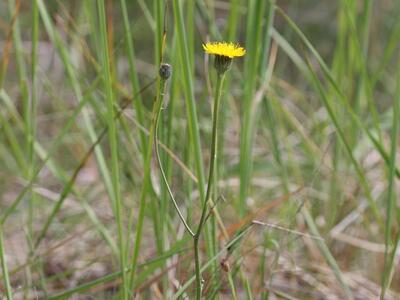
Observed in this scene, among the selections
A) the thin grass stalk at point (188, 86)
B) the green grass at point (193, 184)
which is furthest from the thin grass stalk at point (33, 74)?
the thin grass stalk at point (188, 86)

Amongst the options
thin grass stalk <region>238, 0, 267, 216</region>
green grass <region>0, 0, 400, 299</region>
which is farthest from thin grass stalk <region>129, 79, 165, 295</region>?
thin grass stalk <region>238, 0, 267, 216</region>

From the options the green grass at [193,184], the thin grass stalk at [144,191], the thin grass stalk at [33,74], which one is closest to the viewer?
the thin grass stalk at [144,191]

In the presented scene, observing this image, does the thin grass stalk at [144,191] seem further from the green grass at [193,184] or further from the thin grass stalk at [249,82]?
→ the thin grass stalk at [249,82]

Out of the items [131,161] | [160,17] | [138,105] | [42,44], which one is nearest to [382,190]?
[131,161]

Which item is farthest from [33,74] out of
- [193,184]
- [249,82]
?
[193,184]

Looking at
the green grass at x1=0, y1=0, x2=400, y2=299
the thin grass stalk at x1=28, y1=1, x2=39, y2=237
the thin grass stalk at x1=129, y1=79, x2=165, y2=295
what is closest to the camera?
the thin grass stalk at x1=129, y1=79, x2=165, y2=295

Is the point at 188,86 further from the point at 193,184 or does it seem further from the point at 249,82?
the point at 193,184

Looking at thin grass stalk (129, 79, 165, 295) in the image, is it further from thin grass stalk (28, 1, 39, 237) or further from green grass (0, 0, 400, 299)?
thin grass stalk (28, 1, 39, 237)

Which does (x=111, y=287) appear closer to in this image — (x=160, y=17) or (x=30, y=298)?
(x=30, y=298)
